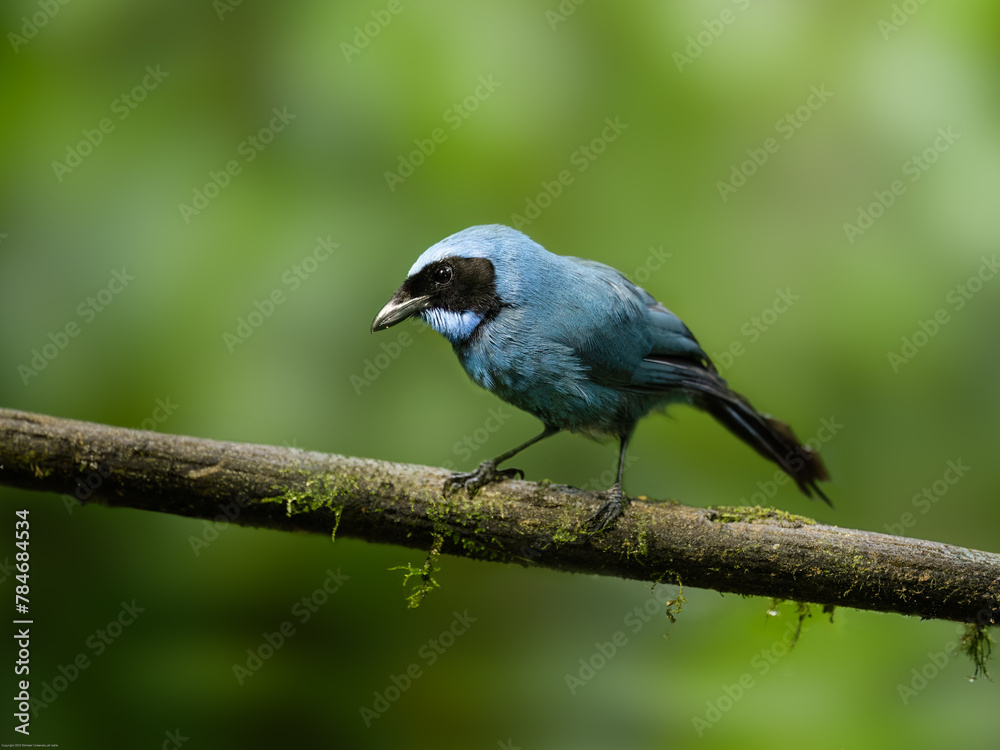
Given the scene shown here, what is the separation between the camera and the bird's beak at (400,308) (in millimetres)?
3125

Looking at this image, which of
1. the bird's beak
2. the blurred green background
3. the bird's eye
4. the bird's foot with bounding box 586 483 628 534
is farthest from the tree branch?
the blurred green background

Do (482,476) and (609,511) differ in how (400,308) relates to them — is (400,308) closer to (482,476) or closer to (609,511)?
(482,476)

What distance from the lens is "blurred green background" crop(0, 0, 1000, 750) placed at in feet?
13.7

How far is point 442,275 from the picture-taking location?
10.6 feet

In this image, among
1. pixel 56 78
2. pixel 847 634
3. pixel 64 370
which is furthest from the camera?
pixel 56 78

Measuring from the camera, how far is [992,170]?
4793 millimetres

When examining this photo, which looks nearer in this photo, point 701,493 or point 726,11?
point 701,493

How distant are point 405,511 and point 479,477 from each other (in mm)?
310

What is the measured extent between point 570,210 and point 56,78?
3034mm

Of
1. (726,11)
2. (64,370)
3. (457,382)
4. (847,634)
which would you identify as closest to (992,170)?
(726,11)

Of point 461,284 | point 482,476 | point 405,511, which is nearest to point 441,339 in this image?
point 461,284

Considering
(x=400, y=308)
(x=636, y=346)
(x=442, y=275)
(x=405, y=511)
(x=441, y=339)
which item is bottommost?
(x=405, y=511)

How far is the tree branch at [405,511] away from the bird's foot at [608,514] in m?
0.03

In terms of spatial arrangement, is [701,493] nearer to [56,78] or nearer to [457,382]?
[457,382]
